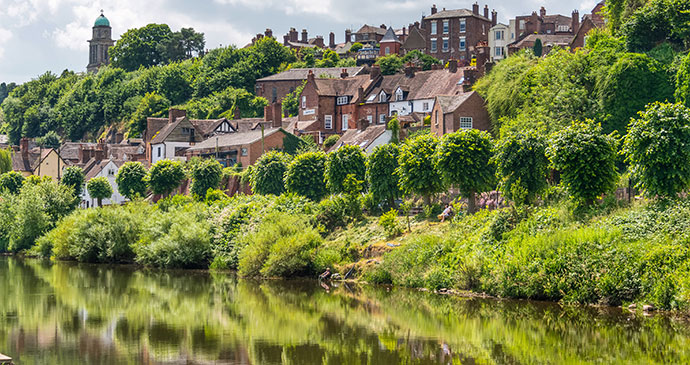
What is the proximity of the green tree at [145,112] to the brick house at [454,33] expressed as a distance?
38.3 meters

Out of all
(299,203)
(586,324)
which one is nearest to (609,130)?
(299,203)

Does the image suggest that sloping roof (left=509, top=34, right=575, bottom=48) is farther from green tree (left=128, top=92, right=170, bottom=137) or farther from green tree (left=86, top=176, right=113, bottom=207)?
green tree (left=86, top=176, right=113, bottom=207)

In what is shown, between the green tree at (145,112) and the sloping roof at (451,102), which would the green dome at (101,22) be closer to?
the green tree at (145,112)

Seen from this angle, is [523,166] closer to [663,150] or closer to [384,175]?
[663,150]

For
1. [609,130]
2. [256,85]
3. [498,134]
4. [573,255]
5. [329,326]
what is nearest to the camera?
→ [329,326]

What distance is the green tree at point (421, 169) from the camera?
50.3 meters

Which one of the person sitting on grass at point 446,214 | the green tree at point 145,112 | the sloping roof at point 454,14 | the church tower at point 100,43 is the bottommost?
the person sitting on grass at point 446,214

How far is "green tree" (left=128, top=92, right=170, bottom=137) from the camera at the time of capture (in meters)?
123

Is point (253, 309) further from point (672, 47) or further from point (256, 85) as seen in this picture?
point (256, 85)

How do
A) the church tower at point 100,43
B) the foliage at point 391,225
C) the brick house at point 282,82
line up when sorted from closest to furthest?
the foliage at point 391,225 → the brick house at point 282,82 → the church tower at point 100,43

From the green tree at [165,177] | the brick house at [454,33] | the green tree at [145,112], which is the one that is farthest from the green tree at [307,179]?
the green tree at [145,112]

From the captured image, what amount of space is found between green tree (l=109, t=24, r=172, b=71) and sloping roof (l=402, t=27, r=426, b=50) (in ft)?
163

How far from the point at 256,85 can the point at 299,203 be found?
225 ft

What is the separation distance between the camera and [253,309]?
37875mm
